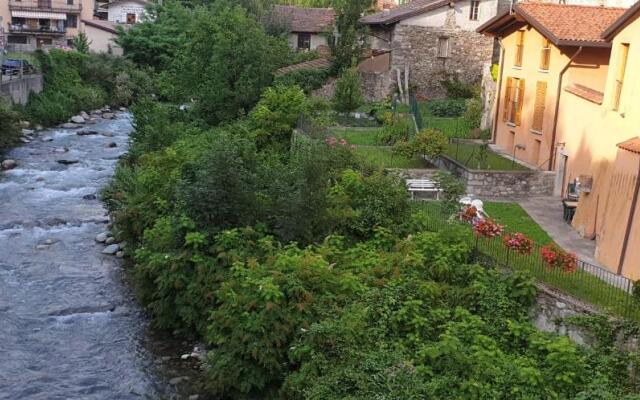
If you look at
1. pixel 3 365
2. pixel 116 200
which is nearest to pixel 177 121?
pixel 116 200

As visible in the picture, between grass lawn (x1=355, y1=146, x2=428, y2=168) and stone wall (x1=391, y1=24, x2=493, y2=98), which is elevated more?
stone wall (x1=391, y1=24, x2=493, y2=98)

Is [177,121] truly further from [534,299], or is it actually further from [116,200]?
[534,299]

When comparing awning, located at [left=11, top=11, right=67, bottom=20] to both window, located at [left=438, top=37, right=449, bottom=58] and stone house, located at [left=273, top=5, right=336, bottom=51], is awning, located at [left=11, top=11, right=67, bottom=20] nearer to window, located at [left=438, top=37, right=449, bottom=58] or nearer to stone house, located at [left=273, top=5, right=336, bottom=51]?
stone house, located at [left=273, top=5, right=336, bottom=51]

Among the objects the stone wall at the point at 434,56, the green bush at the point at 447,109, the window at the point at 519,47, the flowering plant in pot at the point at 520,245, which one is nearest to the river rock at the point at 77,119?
the stone wall at the point at 434,56

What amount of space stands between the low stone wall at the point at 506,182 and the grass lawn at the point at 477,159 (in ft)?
2.85

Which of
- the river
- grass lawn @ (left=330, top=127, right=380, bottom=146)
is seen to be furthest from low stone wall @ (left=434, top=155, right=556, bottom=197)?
the river

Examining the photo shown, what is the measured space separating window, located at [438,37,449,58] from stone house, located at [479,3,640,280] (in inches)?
431

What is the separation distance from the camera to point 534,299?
12969 millimetres

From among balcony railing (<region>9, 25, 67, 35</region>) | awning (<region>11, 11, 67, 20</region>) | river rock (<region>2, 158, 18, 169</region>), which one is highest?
awning (<region>11, 11, 67, 20</region>)

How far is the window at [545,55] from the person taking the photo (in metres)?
23.6

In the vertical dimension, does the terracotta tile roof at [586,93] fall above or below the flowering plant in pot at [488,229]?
above

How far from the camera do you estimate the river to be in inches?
566

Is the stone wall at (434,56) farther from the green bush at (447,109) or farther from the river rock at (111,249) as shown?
the river rock at (111,249)

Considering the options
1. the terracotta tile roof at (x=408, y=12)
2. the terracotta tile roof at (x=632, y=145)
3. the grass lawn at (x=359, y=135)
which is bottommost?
the grass lawn at (x=359, y=135)
